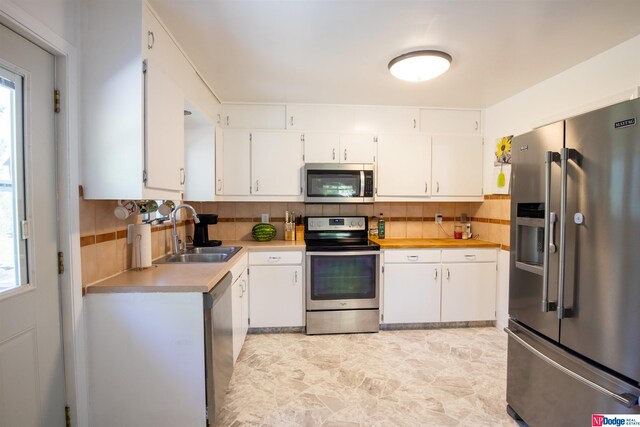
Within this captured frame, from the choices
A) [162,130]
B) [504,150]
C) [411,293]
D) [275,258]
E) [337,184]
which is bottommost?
[411,293]

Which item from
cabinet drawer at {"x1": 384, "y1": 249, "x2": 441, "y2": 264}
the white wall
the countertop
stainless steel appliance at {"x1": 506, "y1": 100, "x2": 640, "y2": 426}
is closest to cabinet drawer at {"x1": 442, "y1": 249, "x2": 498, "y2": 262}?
cabinet drawer at {"x1": 384, "y1": 249, "x2": 441, "y2": 264}

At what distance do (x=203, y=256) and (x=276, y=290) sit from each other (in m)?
0.77

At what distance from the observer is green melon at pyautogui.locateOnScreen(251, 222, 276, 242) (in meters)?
3.06

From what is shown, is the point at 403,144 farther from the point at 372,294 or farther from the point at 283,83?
the point at 372,294

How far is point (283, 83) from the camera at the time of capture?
8.05 feet

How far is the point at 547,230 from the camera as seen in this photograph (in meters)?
1.39

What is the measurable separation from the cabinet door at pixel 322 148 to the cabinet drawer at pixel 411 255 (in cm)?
113

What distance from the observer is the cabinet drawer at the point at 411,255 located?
9.30 ft

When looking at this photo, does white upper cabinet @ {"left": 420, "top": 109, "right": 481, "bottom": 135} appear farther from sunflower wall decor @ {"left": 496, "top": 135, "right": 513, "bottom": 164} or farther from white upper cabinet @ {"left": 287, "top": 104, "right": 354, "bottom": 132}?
white upper cabinet @ {"left": 287, "top": 104, "right": 354, "bottom": 132}

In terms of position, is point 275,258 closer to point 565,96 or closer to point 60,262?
point 60,262

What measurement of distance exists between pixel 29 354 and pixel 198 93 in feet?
6.28

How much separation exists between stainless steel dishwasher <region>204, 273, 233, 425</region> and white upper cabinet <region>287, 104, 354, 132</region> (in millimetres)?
1819

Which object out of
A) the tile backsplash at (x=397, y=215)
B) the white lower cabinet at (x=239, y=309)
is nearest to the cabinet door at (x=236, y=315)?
the white lower cabinet at (x=239, y=309)

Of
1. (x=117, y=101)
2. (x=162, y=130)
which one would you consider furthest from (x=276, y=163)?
(x=117, y=101)
